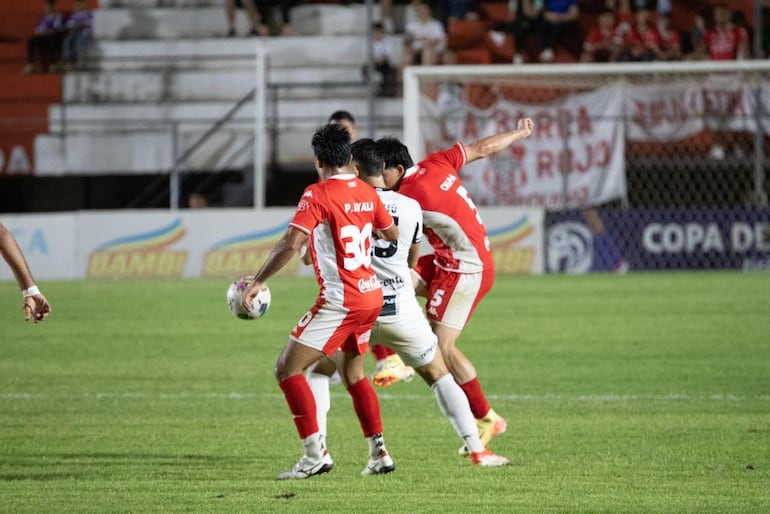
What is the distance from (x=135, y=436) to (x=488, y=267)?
256cm

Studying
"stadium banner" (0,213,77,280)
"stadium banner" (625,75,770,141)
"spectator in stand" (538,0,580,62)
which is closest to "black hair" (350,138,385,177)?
"stadium banner" (625,75,770,141)

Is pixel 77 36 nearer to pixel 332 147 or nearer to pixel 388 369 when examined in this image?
pixel 388 369

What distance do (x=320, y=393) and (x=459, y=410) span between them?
817 millimetres

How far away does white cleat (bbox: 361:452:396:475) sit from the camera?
752 centimetres

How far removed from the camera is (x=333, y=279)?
7.40 meters

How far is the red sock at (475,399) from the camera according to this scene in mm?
8461

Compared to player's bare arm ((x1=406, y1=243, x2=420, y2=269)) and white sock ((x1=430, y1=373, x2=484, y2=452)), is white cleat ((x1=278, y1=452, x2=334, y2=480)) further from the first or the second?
player's bare arm ((x1=406, y1=243, x2=420, y2=269))

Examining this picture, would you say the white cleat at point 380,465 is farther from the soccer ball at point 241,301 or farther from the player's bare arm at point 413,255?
the player's bare arm at point 413,255

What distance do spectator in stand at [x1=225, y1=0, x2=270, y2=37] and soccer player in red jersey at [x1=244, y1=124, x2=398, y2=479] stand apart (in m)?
21.3

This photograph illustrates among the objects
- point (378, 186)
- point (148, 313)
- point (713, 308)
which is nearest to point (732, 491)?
point (378, 186)

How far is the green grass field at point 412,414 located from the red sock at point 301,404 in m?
0.30

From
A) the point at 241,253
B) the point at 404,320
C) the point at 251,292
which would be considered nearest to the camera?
the point at 251,292

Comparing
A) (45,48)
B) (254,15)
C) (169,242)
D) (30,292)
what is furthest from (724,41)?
(30,292)

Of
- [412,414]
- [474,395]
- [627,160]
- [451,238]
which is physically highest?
[451,238]
